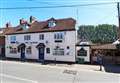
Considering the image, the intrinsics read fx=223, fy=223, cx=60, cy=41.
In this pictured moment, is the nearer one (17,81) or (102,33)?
(17,81)

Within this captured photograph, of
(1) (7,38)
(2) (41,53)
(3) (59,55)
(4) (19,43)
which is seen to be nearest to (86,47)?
(3) (59,55)

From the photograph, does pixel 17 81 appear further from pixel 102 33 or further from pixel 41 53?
pixel 102 33

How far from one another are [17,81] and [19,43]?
82.5ft

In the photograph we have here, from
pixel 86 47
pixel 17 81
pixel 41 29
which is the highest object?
pixel 41 29

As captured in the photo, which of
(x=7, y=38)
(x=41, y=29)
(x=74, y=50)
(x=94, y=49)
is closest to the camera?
(x=74, y=50)

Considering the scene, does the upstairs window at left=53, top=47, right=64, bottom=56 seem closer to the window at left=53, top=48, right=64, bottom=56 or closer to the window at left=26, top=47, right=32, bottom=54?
the window at left=53, top=48, right=64, bottom=56

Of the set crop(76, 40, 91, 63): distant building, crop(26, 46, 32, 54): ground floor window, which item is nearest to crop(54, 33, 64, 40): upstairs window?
crop(76, 40, 91, 63): distant building

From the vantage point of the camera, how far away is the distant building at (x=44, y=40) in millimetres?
33531

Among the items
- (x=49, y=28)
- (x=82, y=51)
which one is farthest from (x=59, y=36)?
(x=82, y=51)

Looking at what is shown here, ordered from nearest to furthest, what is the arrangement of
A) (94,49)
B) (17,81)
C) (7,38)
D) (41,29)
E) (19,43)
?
1. (17,81)
2. (94,49)
3. (41,29)
4. (19,43)
5. (7,38)

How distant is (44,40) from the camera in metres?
36.2

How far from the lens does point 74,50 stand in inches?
1289

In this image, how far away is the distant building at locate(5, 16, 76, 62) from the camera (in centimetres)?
3353

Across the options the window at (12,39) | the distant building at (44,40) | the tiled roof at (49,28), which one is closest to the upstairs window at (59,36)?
the distant building at (44,40)
